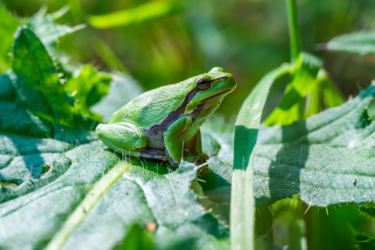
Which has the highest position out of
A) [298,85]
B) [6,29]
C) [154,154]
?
[6,29]

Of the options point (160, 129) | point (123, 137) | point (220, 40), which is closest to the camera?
point (123, 137)

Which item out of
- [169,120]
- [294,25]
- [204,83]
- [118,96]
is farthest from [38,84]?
[294,25]

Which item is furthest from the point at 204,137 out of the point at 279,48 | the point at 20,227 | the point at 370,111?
the point at 279,48

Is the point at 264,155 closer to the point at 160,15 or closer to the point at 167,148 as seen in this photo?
the point at 167,148

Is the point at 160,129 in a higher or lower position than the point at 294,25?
lower

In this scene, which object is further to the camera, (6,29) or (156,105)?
(6,29)

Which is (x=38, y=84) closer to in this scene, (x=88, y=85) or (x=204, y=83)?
(x=88, y=85)
